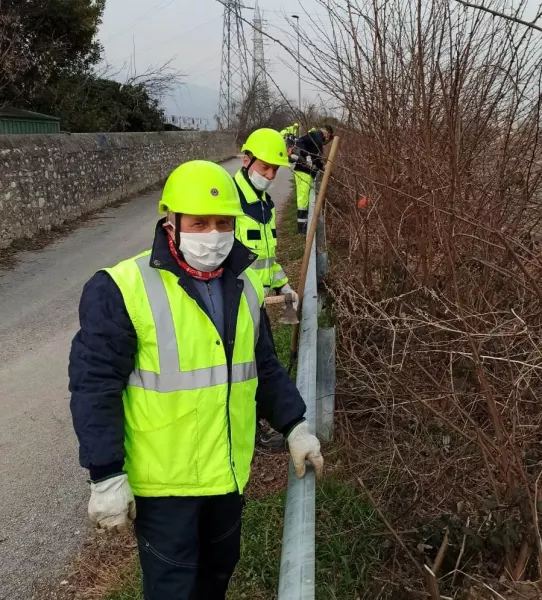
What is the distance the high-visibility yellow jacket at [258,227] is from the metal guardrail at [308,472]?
0.32m

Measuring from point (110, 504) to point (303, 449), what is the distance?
0.63 meters

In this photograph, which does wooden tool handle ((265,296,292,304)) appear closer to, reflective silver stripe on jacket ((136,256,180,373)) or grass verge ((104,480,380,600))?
grass verge ((104,480,380,600))

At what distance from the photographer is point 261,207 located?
407 centimetres

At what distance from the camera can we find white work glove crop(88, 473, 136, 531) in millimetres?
1842

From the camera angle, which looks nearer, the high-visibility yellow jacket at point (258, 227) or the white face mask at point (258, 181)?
the high-visibility yellow jacket at point (258, 227)

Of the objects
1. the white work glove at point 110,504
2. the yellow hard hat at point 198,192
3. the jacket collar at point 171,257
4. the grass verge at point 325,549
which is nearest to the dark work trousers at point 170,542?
the white work glove at point 110,504

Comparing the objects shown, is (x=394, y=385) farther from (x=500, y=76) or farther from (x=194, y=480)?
(x=500, y=76)

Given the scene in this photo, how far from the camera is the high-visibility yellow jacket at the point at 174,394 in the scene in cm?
194

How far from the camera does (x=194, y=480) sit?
2.02 metres

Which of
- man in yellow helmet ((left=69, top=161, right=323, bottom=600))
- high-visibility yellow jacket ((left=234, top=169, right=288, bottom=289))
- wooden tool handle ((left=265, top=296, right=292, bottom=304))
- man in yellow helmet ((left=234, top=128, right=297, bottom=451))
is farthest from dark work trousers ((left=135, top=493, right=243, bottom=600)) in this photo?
high-visibility yellow jacket ((left=234, top=169, right=288, bottom=289))

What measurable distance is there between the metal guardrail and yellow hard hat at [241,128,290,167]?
69cm

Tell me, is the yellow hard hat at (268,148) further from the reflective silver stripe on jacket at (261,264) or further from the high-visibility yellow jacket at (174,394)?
the high-visibility yellow jacket at (174,394)

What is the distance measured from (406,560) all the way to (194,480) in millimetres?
1071

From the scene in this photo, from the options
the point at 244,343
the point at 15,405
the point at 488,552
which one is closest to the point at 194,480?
the point at 244,343
